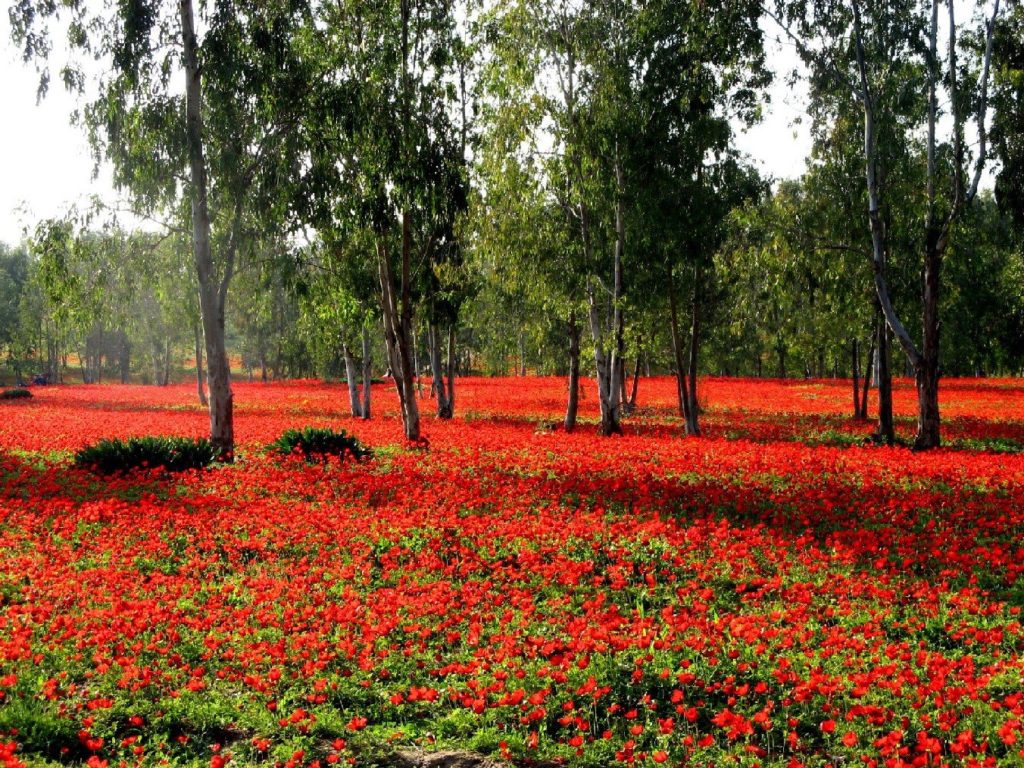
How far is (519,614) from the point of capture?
7.69 meters

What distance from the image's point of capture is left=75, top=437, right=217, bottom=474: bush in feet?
49.5

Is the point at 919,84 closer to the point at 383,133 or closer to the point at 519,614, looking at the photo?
the point at 383,133

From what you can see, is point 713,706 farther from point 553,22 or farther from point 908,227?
point 553,22

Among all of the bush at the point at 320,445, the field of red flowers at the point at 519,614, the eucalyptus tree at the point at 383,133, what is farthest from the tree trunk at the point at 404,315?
the field of red flowers at the point at 519,614

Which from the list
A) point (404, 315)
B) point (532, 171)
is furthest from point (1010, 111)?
point (404, 315)

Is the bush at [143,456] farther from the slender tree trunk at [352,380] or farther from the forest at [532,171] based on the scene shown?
the slender tree trunk at [352,380]

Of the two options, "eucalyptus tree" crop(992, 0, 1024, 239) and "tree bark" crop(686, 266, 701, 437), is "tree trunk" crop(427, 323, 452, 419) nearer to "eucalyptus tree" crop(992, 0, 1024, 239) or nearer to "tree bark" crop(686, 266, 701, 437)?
"tree bark" crop(686, 266, 701, 437)

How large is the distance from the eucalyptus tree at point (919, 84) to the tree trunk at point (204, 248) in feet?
46.5

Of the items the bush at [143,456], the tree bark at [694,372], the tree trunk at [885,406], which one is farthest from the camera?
the tree bark at [694,372]

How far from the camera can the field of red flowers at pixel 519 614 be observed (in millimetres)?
5430

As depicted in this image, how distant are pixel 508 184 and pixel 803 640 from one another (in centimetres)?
1708

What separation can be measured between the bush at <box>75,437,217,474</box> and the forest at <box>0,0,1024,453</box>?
1314 mm

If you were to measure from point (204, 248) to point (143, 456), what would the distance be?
5.12 metres

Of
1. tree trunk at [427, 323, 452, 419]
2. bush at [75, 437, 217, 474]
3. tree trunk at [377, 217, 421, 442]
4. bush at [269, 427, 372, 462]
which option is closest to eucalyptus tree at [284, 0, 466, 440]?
tree trunk at [377, 217, 421, 442]
